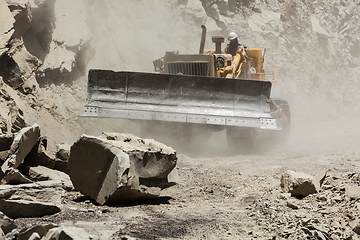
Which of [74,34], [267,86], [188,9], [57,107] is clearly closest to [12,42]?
[57,107]

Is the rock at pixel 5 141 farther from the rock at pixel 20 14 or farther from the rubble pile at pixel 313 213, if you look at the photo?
the rock at pixel 20 14

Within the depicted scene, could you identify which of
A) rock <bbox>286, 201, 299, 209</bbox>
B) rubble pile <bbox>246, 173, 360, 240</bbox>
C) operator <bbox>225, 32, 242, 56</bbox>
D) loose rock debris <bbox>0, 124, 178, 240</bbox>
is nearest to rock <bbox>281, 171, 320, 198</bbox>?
rubble pile <bbox>246, 173, 360, 240</bbox>

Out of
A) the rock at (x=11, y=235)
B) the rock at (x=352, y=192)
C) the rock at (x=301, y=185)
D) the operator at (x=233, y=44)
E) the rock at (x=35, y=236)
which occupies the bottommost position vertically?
the rock at (x=301, y=185)

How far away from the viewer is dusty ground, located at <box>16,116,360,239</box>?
3611 millimetres

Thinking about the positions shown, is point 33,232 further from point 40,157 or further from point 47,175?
point 40,157

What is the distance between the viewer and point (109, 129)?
10.4 m

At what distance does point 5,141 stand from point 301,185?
344cm

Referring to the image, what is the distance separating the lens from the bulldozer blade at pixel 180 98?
800 centimetres

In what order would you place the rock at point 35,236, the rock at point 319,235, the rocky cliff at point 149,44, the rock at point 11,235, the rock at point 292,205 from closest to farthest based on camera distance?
the rock at point 35,236
the rock at point 11,235
the rock at point 319,235
the rock at point 292,205
the rocky cliff at point 149,44

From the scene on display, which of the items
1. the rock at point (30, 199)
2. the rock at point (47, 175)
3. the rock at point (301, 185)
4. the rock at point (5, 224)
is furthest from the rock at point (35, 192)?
the rock at point (301, 185)

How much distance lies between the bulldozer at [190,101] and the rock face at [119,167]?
124 inches

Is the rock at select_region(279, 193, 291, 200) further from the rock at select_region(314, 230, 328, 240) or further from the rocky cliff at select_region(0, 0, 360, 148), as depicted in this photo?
the rocky cliff at select_region(0, 0, 360, 148)

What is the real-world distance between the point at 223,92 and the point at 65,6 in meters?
6.07

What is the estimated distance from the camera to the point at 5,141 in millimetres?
4281
